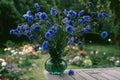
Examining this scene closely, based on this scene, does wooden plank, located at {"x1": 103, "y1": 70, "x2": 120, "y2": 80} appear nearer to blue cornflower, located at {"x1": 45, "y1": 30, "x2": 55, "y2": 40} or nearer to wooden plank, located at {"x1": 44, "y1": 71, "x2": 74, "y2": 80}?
wooden plank, located at {"x1": 44, "y1": 71, "x2": 74, "y2": 80}

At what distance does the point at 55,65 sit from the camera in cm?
351

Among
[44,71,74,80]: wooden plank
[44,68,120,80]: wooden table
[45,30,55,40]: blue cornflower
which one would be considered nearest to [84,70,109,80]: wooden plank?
[44,68,120,80]: wooden table

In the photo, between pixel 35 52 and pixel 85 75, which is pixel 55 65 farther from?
pixel 35 52

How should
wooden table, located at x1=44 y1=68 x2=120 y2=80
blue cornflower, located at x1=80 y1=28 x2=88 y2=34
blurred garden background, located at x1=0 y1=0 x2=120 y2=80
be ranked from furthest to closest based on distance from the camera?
blurred garden background, located at x1=0 y1=0 x2=120 y2=80, blue cornflower, located at x1=80 y1=28 x2=88 y2=34, wooden table, located at x1=44 y1=68 x2=120 y2=80

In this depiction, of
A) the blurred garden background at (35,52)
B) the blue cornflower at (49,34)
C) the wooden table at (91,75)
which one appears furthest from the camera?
the blurred garden background at (35,52)

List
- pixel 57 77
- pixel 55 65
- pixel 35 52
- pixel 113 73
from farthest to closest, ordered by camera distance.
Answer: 1. pixel 35 52
2. pixel 113 73
3. pixel 55 65
4. pixel 57 77

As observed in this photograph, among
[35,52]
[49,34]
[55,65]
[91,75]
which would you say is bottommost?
[91,75]

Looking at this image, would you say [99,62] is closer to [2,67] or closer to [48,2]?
[2,67]

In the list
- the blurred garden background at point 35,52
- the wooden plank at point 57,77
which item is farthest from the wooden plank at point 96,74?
the blurred garden background at point 35,52

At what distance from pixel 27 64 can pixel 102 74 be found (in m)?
4.39

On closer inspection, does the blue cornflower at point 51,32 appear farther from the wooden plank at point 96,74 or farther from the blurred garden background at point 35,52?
the blurred garden background at point 35,52

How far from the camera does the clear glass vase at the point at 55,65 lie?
3.51 meters

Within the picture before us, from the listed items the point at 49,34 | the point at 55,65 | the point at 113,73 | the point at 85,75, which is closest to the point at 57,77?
the point at 55,65

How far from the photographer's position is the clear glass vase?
138 inches
